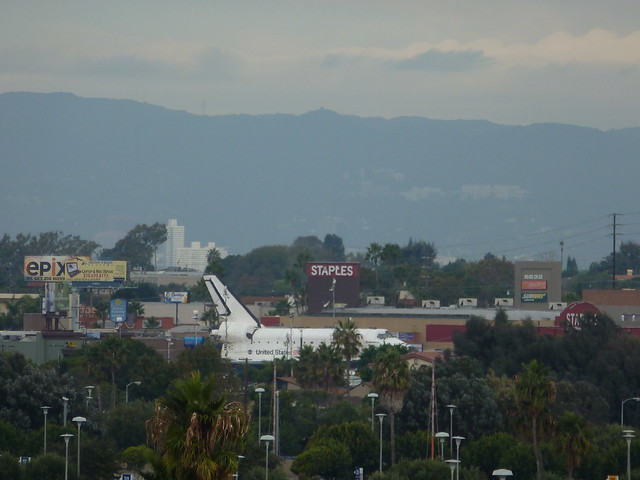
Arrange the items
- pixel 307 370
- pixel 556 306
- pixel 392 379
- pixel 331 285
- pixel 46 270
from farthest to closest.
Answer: pixel 556 306 < pixel 331 285 < pixel 46 270 < pixel 307 370 < pixel 392 379

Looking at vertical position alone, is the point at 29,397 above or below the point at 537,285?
below

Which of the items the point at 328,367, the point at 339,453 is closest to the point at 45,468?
the point at 339,453

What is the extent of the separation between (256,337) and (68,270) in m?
38.1

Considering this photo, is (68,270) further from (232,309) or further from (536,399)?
(536,399)

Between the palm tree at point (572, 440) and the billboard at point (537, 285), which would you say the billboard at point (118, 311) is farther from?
the palm tree at point (572, 440)

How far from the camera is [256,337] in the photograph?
6521 inches

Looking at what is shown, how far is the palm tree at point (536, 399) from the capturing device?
79812 millimetres

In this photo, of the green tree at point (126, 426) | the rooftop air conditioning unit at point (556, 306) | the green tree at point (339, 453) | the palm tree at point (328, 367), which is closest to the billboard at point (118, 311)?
the rooftop air conditioning unit at point (556, 306)

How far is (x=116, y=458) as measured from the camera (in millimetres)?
→ 84688

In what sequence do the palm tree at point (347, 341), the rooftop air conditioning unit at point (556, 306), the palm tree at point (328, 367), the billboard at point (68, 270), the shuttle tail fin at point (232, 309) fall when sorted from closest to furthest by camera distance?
1. the palm tree at point (328, 367)
2. the palm tree at point (347, 341)
3. the shuttle tail fin at point (232, 309)
4. the billboard at point (68, 270)
5. the rooftop air conditioning unit at point (556, 306)

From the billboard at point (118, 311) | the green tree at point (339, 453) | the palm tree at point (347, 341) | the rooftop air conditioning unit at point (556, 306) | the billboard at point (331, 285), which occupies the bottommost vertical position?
the green tree at point (339, 453)

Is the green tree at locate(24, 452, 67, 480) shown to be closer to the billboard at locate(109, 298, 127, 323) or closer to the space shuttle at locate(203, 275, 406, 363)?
the space shuttle at locate(203, 275, 406, 363)

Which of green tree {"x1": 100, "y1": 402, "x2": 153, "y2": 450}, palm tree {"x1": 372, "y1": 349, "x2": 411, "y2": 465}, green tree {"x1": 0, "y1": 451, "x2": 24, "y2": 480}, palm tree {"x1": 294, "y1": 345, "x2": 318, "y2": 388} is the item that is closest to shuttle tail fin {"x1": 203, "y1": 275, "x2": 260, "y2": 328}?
palm tree {"x1": 294, "y1": 345, "x2": 318, "y2": 388}

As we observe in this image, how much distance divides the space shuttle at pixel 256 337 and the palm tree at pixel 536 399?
70456 mm
